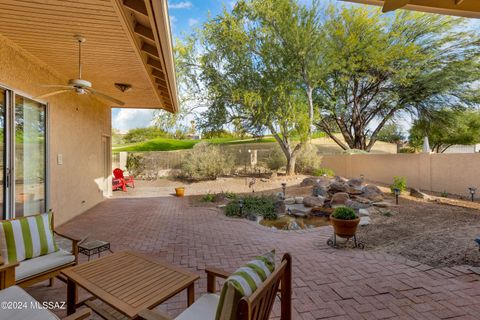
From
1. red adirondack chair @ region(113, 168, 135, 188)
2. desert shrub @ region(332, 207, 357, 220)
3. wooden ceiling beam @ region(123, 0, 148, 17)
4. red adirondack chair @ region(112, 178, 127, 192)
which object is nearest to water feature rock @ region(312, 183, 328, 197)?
desert shrub @ region(332, 207, 357, 220)

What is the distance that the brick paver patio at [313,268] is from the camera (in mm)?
2314

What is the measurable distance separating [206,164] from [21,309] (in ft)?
33.7

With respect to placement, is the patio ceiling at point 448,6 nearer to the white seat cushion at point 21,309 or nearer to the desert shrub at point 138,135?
the white seat cushion at point 21,309

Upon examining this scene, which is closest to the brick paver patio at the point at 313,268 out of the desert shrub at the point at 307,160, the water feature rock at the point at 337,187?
the water feature rock at the point at 337,187

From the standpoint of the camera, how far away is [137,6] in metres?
2.62

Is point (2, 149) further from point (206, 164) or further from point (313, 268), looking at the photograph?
point (206, 164)

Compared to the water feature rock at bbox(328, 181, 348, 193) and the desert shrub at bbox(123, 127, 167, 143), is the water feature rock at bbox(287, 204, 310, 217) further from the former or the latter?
the desert shrub at bbox(123, 127, 167, 143)

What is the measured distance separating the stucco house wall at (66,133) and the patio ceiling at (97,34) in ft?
0.76

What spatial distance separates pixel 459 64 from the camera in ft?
39.8

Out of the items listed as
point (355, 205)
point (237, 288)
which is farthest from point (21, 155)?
point (355, 205)

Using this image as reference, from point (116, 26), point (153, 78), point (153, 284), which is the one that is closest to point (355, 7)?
point (153, 78)

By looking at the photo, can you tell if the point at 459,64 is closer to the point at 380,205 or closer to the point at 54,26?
the point at 380,205

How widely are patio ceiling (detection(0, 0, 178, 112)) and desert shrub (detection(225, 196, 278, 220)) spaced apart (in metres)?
3.17

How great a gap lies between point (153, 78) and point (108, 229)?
3098mm
